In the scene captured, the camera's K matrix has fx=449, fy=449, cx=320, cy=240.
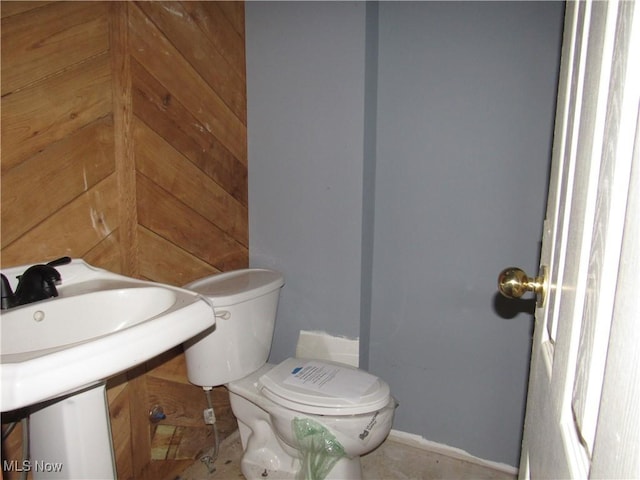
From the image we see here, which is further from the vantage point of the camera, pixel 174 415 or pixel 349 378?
pixel 174 415

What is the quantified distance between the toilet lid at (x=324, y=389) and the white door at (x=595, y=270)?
725 mm

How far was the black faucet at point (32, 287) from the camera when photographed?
3.10 ft

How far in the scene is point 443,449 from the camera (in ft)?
6.29

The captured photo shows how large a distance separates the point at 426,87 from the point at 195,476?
68.5 inches

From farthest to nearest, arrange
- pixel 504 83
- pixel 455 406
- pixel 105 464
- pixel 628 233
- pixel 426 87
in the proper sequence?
pixel 455 406, pixel 426 87, pixel 504 83, pixel 105 464, pixel 628 233

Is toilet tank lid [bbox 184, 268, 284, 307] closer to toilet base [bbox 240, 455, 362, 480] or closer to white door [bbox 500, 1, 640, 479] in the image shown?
toilet base [bbox 240, 455, 362, 480]

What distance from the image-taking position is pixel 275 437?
165cm

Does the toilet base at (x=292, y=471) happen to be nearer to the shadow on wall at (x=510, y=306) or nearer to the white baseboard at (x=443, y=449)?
the white baseboard at (x=443, y=449)

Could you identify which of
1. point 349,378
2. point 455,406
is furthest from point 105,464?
point 455,406

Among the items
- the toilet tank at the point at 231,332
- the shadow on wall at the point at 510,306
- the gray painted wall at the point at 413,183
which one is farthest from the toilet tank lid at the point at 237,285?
the shadow on wall at the point at 510,306

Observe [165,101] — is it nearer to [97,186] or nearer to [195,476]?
[97,186]

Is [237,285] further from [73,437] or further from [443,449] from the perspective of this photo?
[443,449]

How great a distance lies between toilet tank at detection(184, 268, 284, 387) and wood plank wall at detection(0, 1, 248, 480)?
4.0 inches

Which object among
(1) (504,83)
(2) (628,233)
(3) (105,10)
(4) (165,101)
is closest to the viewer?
(2) (628,233)
